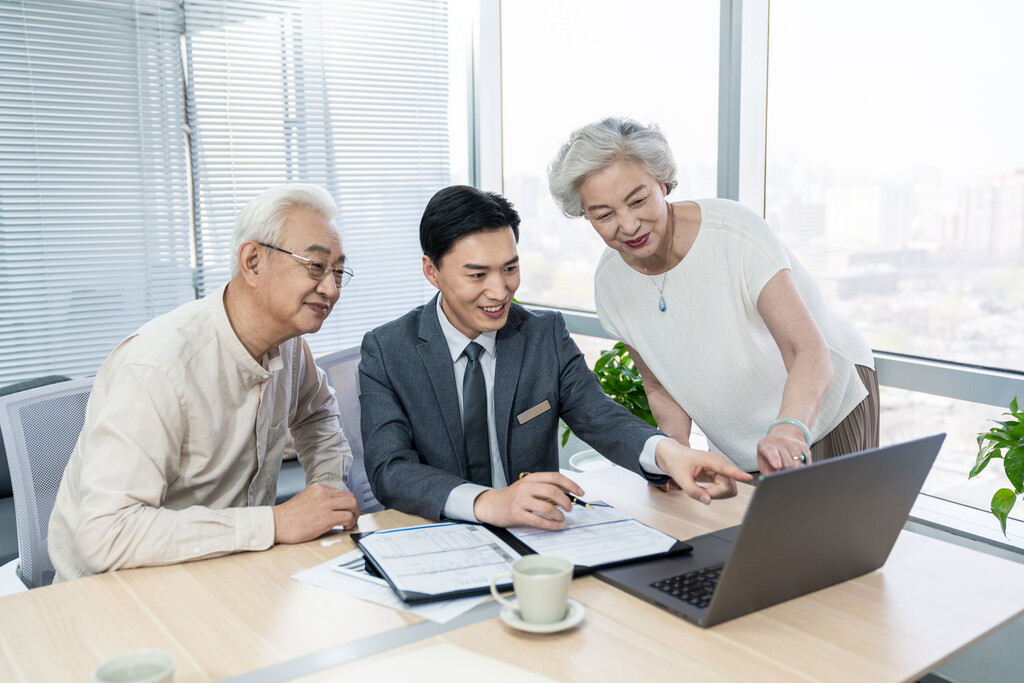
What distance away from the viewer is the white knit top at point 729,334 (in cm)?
201

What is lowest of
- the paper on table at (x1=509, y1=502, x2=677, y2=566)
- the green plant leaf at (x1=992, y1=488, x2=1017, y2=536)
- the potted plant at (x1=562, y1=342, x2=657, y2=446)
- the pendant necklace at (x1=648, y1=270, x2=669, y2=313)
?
the green plant leaf at (x1=992, y1=488, x2=1017, y2=536)

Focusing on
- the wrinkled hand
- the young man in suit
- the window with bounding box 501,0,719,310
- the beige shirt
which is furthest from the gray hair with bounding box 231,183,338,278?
the window with bounding box 501,0,719,310

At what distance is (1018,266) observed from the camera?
236cm

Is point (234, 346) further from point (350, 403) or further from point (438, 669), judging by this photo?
point (438, 669)

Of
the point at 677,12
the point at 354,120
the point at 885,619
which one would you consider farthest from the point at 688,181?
the point at 885,619

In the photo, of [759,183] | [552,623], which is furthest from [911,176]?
[552,623]

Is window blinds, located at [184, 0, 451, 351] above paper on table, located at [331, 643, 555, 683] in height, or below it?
above

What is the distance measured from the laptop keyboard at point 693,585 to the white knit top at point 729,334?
2.48ft

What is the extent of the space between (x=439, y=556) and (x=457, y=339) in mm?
634

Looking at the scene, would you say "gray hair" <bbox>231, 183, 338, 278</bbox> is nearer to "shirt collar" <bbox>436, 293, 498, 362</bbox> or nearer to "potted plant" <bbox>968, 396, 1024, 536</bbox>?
"shirt collar" <bbox>436, 293, 498, 362</bbox>

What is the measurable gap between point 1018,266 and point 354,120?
3.16 m

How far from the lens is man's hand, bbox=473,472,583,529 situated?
154cm

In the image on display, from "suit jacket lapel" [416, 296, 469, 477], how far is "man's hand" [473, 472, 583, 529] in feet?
1.13

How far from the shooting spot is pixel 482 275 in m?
1.88
